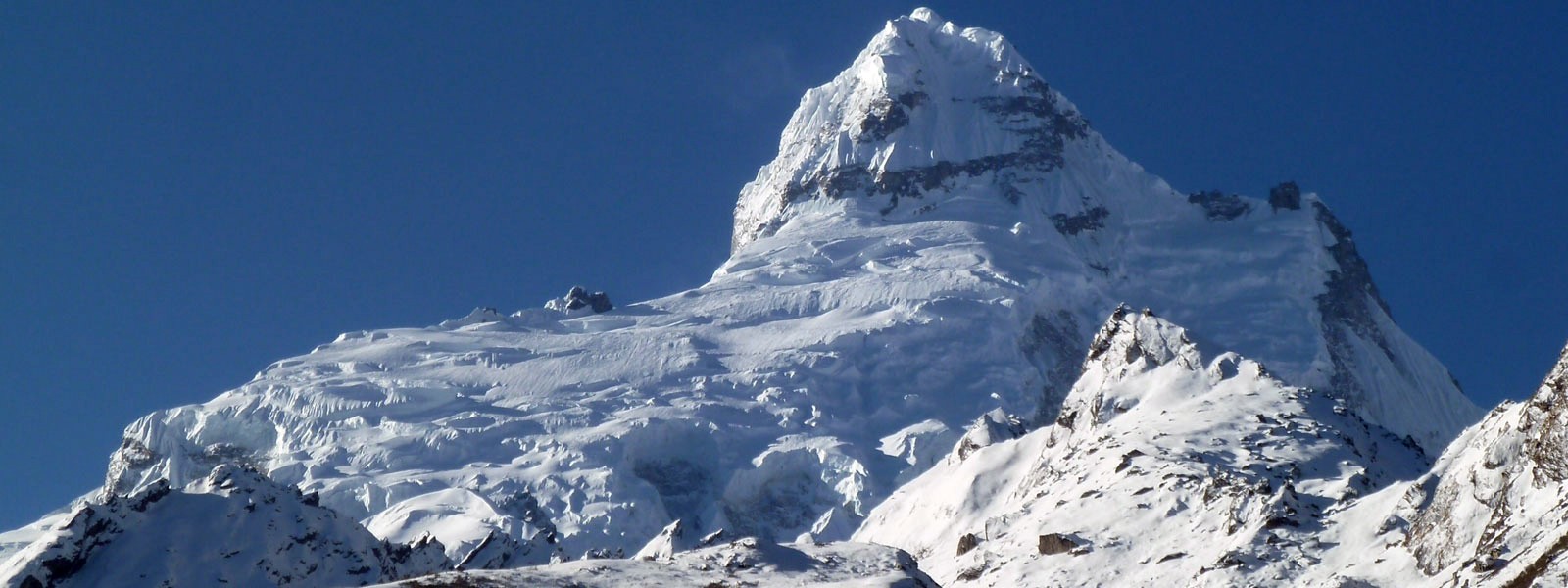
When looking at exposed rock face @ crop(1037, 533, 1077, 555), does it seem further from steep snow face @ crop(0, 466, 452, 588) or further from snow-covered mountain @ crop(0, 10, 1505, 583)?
steep snow face @ crop(0, 466, 452, 588)

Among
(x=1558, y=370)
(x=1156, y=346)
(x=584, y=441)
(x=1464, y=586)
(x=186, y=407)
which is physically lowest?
(x=1464, y=586)

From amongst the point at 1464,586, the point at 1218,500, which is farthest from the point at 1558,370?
the point at 1218,500

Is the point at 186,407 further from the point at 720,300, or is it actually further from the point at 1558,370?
the point at 1558,370

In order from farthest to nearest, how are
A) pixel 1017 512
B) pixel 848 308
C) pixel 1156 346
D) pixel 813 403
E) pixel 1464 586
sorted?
1. pixel 848 308
2. pixel 813 403
3. pixel 1156 346
4. pixel 1017 512
5. pixel 1464 586

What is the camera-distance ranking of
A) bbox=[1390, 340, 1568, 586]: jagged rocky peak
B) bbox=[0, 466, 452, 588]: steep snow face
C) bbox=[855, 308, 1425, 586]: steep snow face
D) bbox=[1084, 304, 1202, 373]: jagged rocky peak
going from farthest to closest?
bbox=[1084, 304, 1202, 373]: jagged rocky peak, bbox=[0, 466, 452, 588]: steep snow face, bbox=[855, 308, 1425, 586]: steep snow face, bbox=[1390, 340, 1568, 586]: jagged rocky peak

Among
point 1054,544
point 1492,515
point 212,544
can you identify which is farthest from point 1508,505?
point 212,544

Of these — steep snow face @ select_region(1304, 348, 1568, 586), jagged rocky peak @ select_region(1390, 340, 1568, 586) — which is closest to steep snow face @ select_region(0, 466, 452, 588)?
steep snow face @ select_region(1304, 348, 1568, 586)

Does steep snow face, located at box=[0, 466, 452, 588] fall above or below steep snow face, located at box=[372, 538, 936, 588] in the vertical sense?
above

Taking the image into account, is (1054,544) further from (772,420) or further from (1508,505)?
(772,420)
